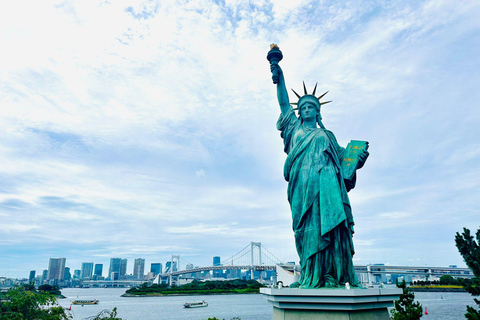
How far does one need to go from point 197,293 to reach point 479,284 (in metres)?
61.1

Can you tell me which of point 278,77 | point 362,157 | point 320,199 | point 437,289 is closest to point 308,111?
point 278,77

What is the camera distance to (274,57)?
34.2 feet

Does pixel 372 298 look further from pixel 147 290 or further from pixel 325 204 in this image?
pixel 147 290

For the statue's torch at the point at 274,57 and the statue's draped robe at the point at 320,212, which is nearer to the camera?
the statue's draped robe at the point at 320,212

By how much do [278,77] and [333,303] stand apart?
6.71 metres

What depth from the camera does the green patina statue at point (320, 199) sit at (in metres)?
8.03

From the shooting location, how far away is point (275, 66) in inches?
412

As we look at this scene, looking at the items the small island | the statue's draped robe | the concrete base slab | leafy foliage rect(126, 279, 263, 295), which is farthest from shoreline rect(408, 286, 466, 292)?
the concrete base slab

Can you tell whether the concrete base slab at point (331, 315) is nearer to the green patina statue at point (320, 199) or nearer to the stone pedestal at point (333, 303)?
the stone pedestal at point (333, 303)

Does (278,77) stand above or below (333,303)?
above

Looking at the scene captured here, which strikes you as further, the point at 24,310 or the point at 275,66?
the point at 24,310

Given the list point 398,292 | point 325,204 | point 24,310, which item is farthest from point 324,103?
point 24,310

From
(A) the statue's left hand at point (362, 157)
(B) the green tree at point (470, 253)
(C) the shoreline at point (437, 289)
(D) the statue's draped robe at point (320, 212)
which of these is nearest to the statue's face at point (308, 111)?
(D) the statue's draped robe at point (320, 212)

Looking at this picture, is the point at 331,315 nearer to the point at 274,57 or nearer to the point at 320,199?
the point at 320,199
